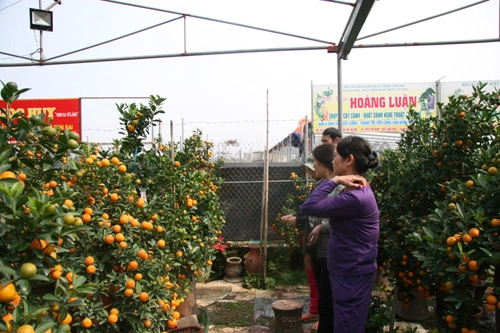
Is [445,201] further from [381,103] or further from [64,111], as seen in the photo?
[64,111]

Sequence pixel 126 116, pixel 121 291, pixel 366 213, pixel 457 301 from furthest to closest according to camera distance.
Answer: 1. pixel 126 116
2. pixel 366 213
3. pixel 121 291
4. pixel 457 301

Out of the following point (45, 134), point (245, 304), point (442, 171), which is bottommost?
point (245, 304)

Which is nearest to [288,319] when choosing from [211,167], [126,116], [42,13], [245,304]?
[245,304]

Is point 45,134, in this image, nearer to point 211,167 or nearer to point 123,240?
point 123,240

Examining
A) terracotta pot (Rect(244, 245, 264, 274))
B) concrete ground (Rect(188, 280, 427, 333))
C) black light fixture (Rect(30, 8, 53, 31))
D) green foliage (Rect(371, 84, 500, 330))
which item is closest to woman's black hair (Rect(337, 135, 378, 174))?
green foliage (Rect(371, 84, 500, 330))

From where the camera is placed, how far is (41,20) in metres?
4.53

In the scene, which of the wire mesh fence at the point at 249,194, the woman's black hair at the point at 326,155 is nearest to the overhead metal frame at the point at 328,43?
the woman's black hair at the point at 326,155

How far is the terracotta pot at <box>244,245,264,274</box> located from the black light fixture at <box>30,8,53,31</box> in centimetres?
393

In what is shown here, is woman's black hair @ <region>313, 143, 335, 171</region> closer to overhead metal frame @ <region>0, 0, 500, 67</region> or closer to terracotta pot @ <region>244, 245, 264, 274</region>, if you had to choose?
overhead metal frame @ <region>0, 0, 500, 67</region>

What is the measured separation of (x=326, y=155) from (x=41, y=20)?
4105 millimetres

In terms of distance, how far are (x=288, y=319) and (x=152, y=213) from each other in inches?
64.8

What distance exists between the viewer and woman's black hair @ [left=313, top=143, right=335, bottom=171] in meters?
2.44

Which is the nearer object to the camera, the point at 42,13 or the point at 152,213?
the point at 152,213

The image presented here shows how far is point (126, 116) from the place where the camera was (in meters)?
2.57
